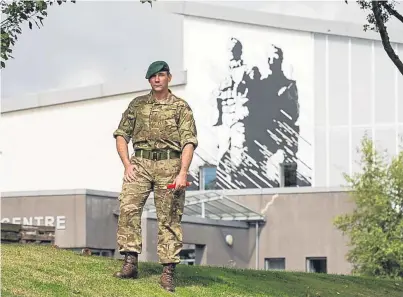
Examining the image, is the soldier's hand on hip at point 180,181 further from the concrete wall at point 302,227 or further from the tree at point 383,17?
the concrete wall at point 302,227

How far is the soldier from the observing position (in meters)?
10.2

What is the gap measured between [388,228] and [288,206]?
23.0 ft

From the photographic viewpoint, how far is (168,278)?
10234 millimetres

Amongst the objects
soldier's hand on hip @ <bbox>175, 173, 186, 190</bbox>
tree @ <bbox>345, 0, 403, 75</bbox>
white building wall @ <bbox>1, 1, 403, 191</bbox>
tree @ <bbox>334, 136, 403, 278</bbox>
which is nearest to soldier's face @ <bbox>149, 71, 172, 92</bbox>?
soldier's hand on hip @ <bbox>175, 173, 186, 190</bbox>

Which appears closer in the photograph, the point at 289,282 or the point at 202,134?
the point at 289,282

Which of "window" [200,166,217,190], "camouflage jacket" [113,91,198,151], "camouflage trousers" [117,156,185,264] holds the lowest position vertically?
"camouflage trousers" [117,156,185,264]

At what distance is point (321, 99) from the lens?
4656 centimetres

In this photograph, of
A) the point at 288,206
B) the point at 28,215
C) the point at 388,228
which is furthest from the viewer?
the point at 288,206

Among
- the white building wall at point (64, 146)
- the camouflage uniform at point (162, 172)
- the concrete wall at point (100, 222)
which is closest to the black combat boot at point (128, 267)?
the camouflage uniform at point (162, 172)

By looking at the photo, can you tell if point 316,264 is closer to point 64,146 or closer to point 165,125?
point 64,146

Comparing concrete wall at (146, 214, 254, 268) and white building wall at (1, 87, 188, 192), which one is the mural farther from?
concrete wall at (146, 214, 254, 268)

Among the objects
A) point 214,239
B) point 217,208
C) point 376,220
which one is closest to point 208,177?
point 217,208

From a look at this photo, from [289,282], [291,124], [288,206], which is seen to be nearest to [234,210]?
[288,206]

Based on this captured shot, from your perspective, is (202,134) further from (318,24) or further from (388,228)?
(388,228)
